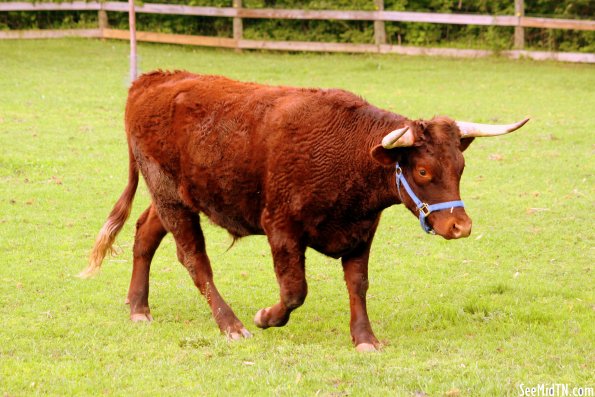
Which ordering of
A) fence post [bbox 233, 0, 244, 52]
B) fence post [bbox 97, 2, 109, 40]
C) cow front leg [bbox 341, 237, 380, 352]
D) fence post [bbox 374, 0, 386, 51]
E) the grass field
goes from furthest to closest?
1. fence post [bbox 97, 2, 109, 40]
2. fence post [bbox 233, 0, 244, 52]
3. fence post [bbox 374, 0, 386, 51]
4. cow front leg [bbox 341, 237, 380, 352]
5. the grass field

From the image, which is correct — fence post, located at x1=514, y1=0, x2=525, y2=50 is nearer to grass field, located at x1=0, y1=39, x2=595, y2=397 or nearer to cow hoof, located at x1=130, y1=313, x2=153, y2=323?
grass field, located at x1=0, y1=39, x2=595, y2=397

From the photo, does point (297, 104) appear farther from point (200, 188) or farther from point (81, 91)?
point (81, 91)

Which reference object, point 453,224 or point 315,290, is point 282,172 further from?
point 315,290

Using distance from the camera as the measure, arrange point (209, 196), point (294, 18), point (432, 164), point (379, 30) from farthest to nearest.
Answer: point (294, 18) < point (379, 30) < point (209, 196) < point (432, 164)

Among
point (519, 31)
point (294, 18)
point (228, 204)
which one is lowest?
point (228, 204)

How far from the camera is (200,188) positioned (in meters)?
7.93

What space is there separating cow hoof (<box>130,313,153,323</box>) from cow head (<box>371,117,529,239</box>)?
7.89 ft

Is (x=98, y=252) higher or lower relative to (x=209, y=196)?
lower

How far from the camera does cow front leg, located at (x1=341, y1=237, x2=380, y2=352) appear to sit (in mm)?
7305

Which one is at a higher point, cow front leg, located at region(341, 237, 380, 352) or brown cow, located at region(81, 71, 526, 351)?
brown cow, located at region(81, 71, 526, 351)

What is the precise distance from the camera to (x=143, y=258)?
28.2ft

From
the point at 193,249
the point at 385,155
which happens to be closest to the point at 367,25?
the point at 193,249

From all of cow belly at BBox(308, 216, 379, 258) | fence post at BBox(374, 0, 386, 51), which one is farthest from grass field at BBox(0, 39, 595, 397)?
fence post at BBox(374, 0, 386, 51)

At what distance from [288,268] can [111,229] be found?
213 cm
